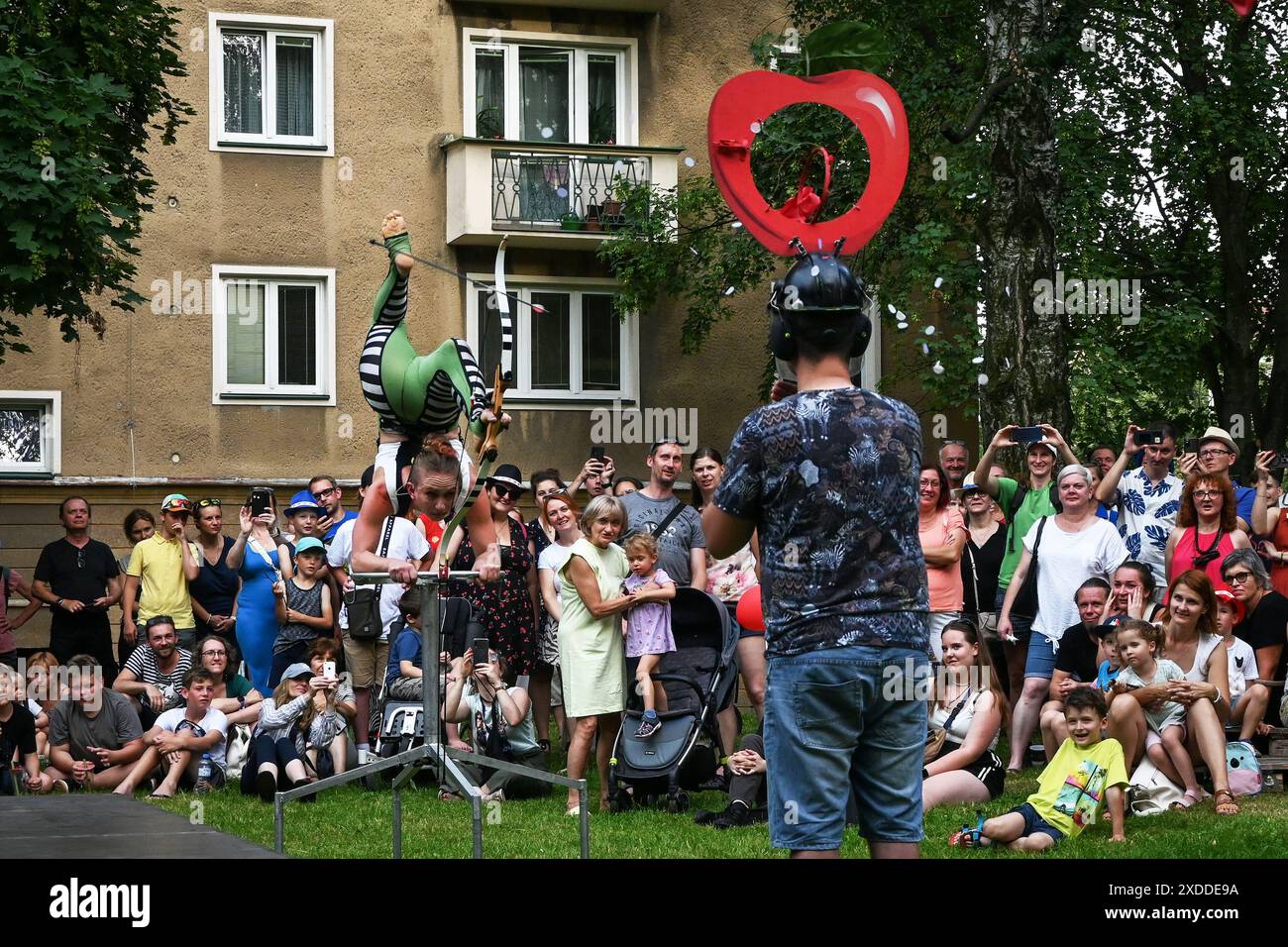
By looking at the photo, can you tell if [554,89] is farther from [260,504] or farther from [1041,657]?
[1041,657]

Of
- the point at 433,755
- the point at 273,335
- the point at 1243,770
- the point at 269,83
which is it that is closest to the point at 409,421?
the point at 433,755

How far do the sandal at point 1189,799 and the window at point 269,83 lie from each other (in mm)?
15711

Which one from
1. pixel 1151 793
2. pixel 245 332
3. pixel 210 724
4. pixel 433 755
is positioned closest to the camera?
pixel 433 755

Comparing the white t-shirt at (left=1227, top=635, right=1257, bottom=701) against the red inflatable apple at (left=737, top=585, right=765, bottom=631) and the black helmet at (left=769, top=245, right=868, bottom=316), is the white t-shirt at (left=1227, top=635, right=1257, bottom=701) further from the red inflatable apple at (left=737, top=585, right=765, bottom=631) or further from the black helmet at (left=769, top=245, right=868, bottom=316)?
the black helmet at (left=769, top=245, right=868, bottom=316)

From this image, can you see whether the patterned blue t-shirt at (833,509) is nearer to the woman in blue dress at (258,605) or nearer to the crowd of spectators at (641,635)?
the crowd of spectators at (641,635)

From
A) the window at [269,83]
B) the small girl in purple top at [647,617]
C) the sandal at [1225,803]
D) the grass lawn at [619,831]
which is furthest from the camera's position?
the window at [269,83]

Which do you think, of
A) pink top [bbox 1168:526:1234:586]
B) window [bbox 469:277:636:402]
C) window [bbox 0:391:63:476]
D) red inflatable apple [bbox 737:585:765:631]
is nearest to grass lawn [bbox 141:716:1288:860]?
pink top [bbox 1168:526:1234:586]

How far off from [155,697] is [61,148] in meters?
4.59

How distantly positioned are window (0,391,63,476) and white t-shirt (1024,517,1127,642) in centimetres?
1364

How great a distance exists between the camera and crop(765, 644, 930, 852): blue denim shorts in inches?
207

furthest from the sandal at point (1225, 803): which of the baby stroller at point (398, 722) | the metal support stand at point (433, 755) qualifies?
the baby stroller at point (398, 722)

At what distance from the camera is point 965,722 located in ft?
35.2

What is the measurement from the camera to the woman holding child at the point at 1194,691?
405 inches
